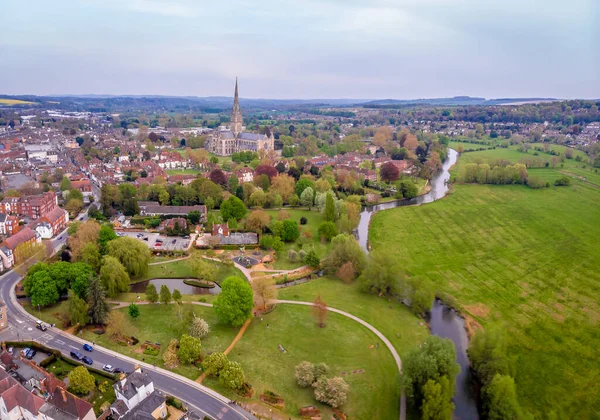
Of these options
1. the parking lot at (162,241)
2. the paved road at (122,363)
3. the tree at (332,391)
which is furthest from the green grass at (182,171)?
the tree at (332,391)

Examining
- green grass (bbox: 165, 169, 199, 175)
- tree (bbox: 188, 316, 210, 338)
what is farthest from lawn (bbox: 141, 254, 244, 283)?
green grass (bbox: 165, 169, 199, 175)

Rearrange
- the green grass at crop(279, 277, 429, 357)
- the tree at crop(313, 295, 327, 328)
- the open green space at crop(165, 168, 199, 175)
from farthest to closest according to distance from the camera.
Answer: the open green space at crop(165, 168, 199, 175) → the tree at crop(313, 295, 327, 328) → the green grass at crop(279, 277, 429, 357)

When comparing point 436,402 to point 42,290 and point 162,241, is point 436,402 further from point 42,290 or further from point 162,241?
point 162,241

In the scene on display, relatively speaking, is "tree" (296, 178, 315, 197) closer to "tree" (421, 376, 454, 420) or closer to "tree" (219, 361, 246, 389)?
"tree" (219, 361, 246, 389)

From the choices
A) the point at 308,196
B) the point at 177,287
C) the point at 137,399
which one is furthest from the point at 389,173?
the point at 137,399

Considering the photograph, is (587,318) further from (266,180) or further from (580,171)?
(580,171)

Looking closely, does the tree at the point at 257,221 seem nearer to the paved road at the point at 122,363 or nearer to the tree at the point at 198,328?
the tree at the point at 198,328
